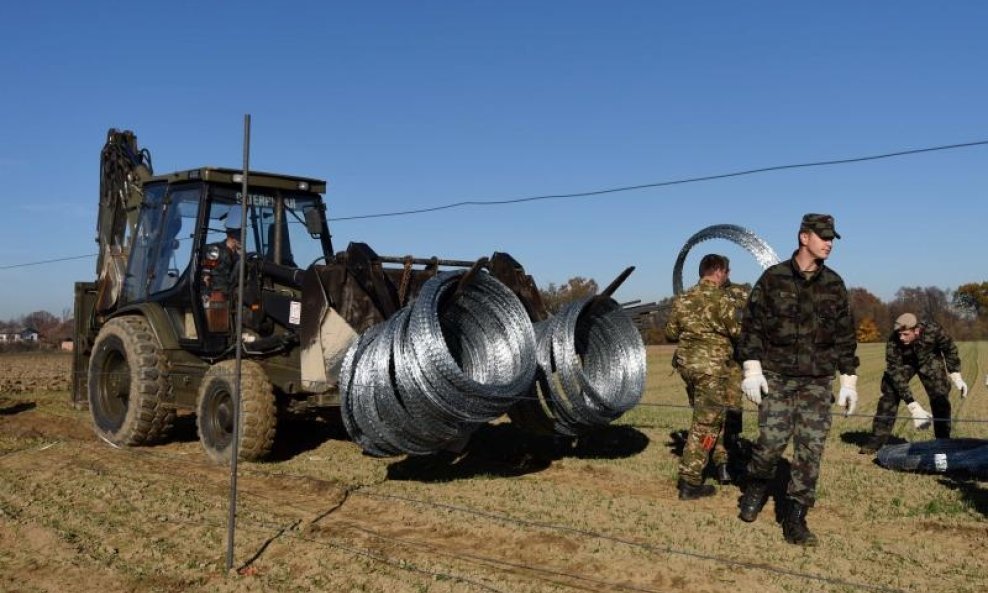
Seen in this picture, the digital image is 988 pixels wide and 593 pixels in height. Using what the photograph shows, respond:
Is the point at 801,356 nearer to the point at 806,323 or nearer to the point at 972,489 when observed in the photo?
the point at 806,323

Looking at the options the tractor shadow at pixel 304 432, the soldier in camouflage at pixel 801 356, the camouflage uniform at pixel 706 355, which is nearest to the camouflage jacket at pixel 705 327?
the camouflage uniform at pixel 706 355

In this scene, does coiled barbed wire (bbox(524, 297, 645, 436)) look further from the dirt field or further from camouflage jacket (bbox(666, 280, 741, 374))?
camouflage jacket (bbox(666, 280, 741, 374))

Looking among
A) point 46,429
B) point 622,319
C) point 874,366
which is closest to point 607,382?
point 622,319

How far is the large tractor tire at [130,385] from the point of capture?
31.4 feet

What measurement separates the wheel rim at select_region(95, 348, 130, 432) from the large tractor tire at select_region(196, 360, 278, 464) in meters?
1.86

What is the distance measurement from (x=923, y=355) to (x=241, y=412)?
22.6 feet

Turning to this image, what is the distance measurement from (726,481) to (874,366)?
1074 inches

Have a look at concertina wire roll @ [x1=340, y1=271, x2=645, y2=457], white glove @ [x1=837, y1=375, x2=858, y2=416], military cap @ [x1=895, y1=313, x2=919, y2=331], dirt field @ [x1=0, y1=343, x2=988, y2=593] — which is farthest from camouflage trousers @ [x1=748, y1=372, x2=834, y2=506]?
military cap @ [x1=895, y1=313, x2=919, y2=331]

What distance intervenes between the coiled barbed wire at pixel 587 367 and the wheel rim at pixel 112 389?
491cm

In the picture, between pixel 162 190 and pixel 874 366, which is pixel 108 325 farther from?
pixel 874 366

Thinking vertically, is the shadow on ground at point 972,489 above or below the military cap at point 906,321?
below

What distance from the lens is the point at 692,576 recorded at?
5117mm

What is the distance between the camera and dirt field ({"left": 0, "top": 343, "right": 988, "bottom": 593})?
513cm

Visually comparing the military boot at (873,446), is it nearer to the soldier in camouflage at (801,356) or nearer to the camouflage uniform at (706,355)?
the camouflage uniform at (706,355)
